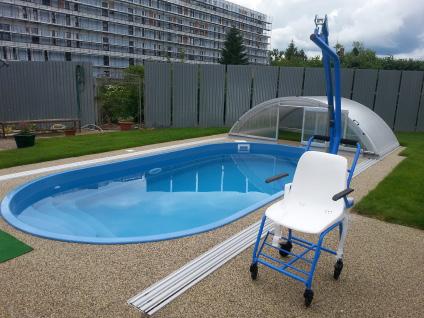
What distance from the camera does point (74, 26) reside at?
66125mm

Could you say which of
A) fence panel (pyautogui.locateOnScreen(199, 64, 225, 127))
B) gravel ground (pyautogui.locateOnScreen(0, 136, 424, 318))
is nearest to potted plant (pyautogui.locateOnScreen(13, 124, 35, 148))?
gravel ground (pyautogui.locateOnScreen(0, 136, 424, 318))

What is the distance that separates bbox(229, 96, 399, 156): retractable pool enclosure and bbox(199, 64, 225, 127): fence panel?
8.80 ft

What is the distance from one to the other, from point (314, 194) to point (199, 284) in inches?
57.2

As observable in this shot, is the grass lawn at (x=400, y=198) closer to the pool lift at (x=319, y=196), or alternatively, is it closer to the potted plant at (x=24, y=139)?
the pool lift at (x=319, y=196)

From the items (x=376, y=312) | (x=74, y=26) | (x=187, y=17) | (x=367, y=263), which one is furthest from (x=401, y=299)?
(x=187, y=17)

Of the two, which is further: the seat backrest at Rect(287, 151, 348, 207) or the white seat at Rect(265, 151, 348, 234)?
the seat backrest at Rect(287, 151, 348, 207)

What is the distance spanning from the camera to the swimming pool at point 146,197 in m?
5.34

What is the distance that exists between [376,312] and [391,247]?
1.38 m

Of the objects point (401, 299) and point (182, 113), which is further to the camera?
point (182, 113)

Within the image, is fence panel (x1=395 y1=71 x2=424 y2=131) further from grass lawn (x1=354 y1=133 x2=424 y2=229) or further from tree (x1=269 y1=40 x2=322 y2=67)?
tree (x1=269 y1=40 x2=322 y2=67)

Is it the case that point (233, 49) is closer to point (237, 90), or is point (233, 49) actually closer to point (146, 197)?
point (237, 90)

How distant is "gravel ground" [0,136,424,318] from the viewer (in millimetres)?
2719

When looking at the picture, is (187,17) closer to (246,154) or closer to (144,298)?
(246,154)

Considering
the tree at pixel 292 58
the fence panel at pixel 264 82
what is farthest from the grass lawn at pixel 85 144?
the tree at pixel 292 58
